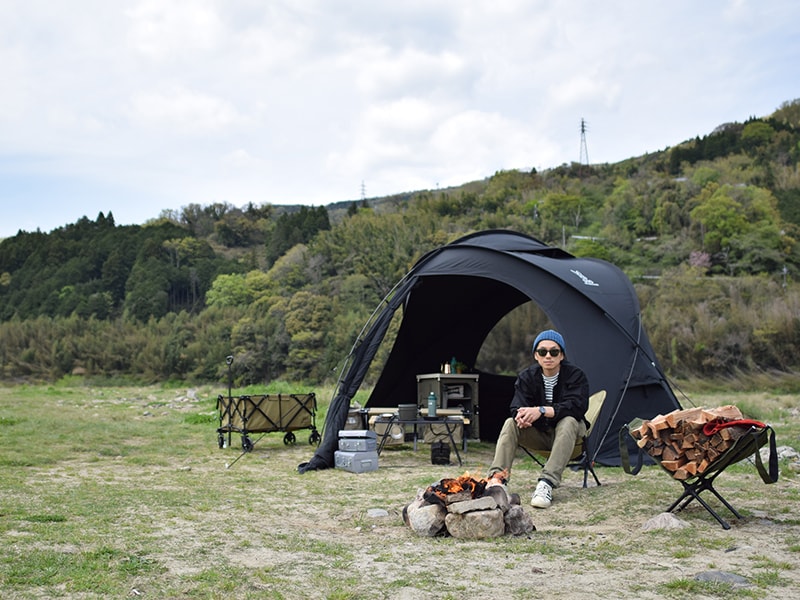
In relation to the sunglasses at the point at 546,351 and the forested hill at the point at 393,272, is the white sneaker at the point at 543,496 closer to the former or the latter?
the sunglasses at the point at 546,351

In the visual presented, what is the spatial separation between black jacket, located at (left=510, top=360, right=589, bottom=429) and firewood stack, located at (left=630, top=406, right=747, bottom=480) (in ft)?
3.27

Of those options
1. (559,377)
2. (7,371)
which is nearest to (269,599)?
(559,377)

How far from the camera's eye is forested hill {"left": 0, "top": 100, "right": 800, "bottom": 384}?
23.2 metres

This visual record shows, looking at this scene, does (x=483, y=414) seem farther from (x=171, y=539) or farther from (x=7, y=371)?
(x=7, y=371)

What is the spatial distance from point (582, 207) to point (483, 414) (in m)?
33.7

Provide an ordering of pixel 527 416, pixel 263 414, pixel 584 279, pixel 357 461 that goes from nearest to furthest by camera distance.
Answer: pixel 527 416 → pixel 357 461 → pixel 584 279 → pixel 263 414

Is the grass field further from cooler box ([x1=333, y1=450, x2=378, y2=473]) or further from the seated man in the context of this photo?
the seated man

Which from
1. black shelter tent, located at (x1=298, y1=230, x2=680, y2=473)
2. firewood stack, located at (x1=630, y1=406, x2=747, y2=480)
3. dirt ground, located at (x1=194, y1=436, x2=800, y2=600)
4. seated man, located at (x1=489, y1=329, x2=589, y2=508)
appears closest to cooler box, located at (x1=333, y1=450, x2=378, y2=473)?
black shelter tent, located at (x1=298, y1=230, x2=680, y2=473)

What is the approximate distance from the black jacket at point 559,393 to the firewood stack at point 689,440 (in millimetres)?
996

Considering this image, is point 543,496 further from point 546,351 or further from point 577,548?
point 577,548

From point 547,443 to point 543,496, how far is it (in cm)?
62

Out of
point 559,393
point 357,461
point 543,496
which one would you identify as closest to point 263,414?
point 357,461

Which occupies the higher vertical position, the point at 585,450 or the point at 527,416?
the point at 527,416

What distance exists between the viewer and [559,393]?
5.57 meters
